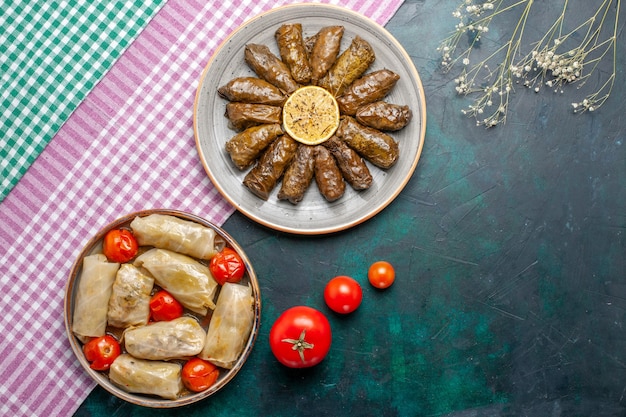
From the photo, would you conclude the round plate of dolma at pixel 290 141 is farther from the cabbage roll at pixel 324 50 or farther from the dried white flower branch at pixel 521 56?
the dried white flower branch at pixel 521 56

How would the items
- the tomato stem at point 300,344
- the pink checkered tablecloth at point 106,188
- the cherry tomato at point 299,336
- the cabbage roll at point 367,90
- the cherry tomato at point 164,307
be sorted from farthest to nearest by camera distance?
the pink checkered tablecloth at point 106,188, the cabbage roll at point 367,90, the cherry tomato at point 164,307, the cherry tomato at point 299,336, the tomato stem at point 300,344

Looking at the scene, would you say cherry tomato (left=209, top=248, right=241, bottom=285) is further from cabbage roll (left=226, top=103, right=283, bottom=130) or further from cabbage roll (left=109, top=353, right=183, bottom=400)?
cabbage roll (left=226, top=103, right=283, bottom=130)

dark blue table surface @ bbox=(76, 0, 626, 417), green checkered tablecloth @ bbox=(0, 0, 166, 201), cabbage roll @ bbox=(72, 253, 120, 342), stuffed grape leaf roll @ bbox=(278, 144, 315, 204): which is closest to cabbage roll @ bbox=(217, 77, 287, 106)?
stuffed grape leaf roll @ bbox=(278, 144, 315, 204)

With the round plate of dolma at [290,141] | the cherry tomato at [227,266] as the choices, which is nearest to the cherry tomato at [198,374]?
the cherry tomato at [227,266]

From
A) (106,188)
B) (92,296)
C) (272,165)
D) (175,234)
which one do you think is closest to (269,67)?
(272,165)

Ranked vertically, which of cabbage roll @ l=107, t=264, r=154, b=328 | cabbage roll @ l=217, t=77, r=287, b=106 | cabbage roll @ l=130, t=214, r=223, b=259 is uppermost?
cabbage roll @ l=217, t=77, r=287, b=106

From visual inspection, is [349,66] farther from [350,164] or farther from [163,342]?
[163,342]
